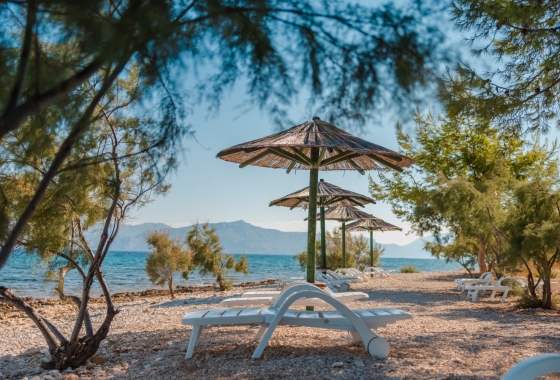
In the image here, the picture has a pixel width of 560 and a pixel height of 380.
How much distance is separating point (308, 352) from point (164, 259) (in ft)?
28.2

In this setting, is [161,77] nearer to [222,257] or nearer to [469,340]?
[469,340]

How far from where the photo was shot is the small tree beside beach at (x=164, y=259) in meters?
12.4

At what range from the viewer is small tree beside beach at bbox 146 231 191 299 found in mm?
12406

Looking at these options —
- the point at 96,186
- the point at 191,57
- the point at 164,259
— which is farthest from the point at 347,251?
the point at 191,57

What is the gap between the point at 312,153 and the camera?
673cm

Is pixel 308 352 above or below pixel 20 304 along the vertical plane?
below

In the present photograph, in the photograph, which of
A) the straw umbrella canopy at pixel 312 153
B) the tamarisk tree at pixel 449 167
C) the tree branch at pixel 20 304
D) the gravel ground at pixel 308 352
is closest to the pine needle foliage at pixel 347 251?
the tamarisk tree at pixel 449 167

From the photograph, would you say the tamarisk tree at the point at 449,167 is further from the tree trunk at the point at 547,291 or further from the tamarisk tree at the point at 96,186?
the tamarisk tree at the point at 96,186

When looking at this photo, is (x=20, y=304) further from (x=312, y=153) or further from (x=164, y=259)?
(x=164, y=259)

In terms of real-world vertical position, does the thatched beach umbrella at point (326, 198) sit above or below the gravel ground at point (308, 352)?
above

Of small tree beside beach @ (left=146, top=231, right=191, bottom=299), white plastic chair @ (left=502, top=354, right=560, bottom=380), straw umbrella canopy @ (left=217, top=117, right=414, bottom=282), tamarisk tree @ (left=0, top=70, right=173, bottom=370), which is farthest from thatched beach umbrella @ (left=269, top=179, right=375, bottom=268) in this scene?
white plastic chair @ (left=502, top=354, right=560, bottom=380)

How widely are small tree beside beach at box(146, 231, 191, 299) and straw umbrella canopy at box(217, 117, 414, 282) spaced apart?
5.68 m

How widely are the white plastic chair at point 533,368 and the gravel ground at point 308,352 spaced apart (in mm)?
1457

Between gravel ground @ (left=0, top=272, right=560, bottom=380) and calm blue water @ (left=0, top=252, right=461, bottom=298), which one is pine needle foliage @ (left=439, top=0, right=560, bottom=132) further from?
calm blue water @ (left=0, top=252, right=461, bottom=298)
